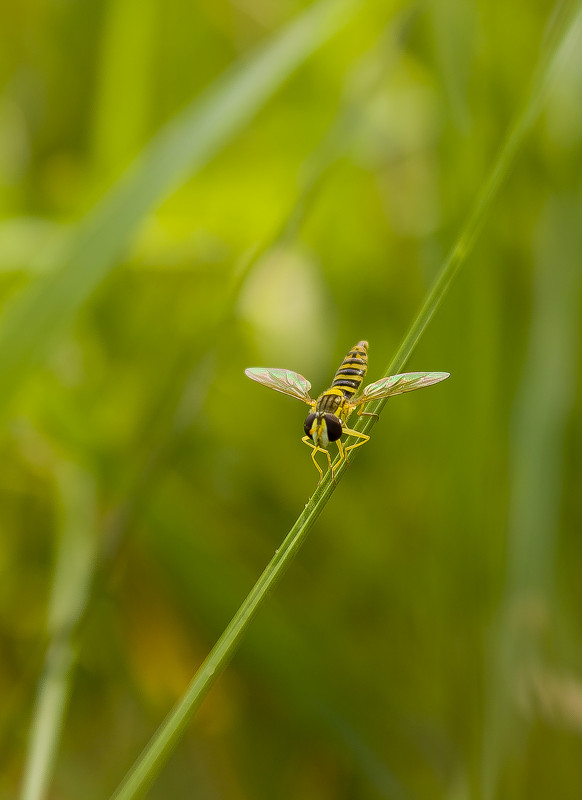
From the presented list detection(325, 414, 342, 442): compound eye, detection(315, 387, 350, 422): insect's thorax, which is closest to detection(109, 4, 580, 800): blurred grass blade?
detection(325, 414, 342, 442): compound eye

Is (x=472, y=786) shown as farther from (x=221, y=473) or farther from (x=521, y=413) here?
→ (x=221, y=473)

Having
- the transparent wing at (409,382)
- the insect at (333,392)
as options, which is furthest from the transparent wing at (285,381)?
the transparent wing at (409,382)

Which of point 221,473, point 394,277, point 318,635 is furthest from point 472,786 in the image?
point 394,277

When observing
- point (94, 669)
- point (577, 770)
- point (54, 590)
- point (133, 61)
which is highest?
point (133, 61)

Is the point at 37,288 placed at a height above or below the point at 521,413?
below

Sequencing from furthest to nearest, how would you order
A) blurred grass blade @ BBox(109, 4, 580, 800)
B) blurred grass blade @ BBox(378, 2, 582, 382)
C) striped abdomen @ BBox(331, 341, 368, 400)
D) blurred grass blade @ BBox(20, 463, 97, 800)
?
striped abdomen @ BBox(331, 341, 368, 400) → blurred grass blade @ BBox(20, 463, 97, 800) → blurred grass blade @ BBox(378, 2, 582, 382) → blurred grass blade @ BBox(109, 4, 580, 800)

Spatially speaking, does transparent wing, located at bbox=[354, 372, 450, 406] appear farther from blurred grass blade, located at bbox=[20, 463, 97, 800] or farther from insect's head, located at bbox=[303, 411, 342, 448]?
blurred grass blade, located at bbox=[20, 463, 97, 800]
